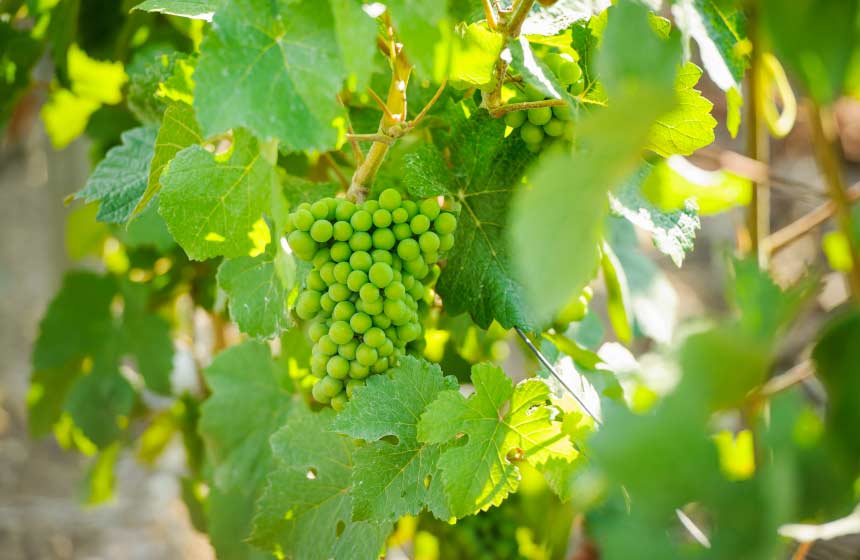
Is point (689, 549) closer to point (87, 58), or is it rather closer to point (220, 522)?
point (220, 522)

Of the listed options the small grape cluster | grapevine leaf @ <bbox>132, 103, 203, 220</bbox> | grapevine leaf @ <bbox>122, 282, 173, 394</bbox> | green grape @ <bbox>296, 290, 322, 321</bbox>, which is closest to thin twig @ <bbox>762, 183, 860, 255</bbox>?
the small grape cluster

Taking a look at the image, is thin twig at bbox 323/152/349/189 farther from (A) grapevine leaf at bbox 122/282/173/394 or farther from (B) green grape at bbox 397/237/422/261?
(A) grapevine leaf at bbox 122/282/173/394

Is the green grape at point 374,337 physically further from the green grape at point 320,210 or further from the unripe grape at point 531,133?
the unripe grape at point 531,133

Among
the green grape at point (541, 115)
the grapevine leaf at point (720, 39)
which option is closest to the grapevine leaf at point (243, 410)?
the green grape at point (541, 115)

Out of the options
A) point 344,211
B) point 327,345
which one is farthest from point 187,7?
point 327,345

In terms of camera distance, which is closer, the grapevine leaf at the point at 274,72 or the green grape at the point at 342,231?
the grapevine leaf at the point at 274,72

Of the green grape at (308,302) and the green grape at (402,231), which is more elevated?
the green grape at (402,231)

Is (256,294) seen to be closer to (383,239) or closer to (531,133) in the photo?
(383,239)
